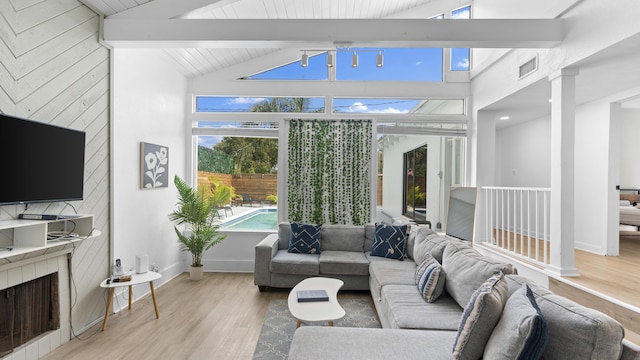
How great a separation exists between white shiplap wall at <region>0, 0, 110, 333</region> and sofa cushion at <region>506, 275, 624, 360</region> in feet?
11.2

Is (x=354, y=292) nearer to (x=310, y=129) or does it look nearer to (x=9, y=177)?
(x=310, y=129)

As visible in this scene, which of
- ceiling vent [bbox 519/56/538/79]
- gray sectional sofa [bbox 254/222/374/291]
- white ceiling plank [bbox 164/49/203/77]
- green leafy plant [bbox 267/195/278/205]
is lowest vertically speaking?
gray sectional sofa [bbox 254/222/374/291]

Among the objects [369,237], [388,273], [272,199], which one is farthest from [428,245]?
[272,199]

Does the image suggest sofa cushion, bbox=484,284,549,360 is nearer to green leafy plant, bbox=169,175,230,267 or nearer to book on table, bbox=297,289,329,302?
book on table, bbox=297,289,329,302

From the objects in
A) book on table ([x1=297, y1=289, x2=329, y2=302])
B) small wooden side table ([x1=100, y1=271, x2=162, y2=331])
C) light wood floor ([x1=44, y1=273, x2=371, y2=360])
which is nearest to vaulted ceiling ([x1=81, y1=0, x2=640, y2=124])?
small wooden side table ([x1=100, y1=271, x2=162, y2=331])

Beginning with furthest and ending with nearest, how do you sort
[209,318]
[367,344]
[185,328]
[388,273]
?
[388,273]
[209,318]
[185,328]
[367,344]

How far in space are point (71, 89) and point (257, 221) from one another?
315cm

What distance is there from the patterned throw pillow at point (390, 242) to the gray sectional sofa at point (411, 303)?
105 mm

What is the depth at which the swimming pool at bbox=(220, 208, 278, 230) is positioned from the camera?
5.39 meters

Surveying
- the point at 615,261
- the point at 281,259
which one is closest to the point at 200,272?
the point at 281,259

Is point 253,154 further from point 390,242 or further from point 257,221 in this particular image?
point 390,242

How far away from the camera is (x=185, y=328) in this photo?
3.13m

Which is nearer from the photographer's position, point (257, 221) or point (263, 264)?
point (263, 264)

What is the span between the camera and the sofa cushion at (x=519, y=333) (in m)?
1.34
